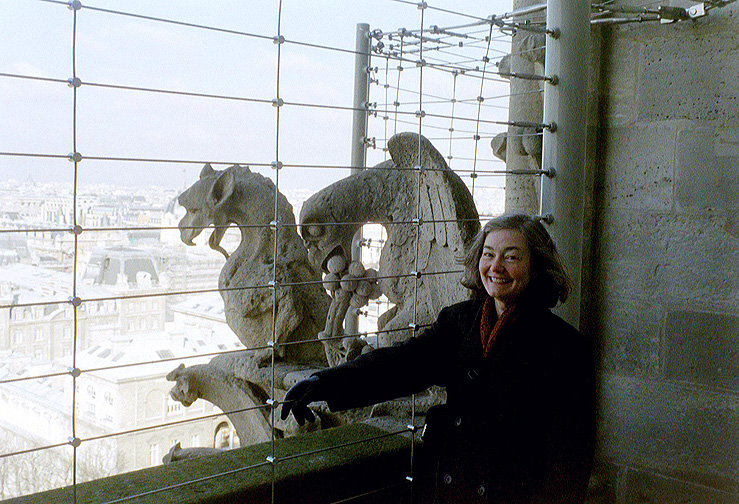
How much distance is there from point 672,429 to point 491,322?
74cm

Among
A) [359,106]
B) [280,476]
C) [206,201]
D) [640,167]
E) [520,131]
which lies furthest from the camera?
[359,106]

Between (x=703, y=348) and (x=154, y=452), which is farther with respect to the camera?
(x=154, y=452)

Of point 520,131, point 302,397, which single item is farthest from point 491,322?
point 520,131

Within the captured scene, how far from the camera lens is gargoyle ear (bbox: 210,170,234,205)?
8.32 feet

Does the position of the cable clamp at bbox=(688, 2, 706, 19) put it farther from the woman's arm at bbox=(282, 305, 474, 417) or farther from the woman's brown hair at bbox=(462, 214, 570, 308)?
the woman's arm at bbox=(282, 305, 474, 417)

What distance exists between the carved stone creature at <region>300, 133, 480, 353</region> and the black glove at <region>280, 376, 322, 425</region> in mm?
552

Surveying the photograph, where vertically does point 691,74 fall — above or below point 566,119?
above

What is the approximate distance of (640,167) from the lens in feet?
6.20

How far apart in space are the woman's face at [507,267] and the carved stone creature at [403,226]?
1.47 feet

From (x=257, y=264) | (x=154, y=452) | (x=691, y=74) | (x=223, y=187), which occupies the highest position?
(x=691, y=74)

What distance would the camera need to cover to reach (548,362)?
4.08ft

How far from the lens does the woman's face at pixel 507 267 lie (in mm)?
1303

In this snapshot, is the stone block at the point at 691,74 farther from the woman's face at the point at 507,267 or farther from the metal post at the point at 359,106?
the metal post at the point at 359,106

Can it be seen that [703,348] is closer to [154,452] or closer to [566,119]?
[566,119]
